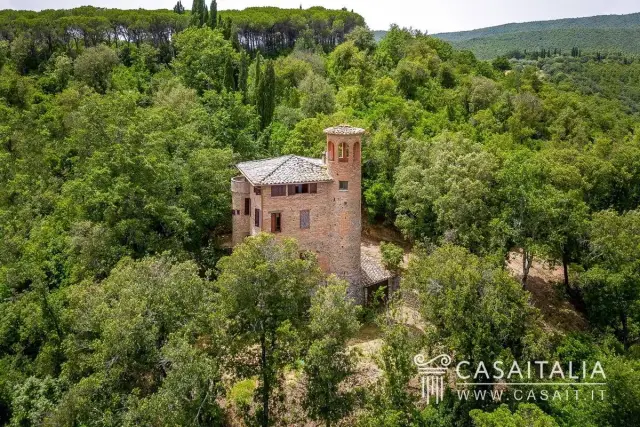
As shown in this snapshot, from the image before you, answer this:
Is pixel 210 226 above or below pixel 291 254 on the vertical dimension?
below

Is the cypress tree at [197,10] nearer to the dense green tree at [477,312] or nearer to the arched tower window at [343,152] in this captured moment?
the arched tower window at [343,152]

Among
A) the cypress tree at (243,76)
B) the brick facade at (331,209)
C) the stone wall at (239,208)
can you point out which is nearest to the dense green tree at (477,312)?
the brick facade at (331,209)

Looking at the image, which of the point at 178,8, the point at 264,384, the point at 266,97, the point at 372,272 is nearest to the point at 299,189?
the point at 372,272

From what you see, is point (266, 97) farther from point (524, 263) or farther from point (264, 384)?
point (264, 384)

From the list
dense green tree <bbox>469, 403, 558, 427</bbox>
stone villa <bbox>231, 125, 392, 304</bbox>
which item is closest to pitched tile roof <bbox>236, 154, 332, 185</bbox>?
stone villa <bbox>231, 125, 392, 304</bbox>

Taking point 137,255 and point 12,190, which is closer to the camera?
point 137,255

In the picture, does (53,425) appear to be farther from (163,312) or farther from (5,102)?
(5,102)

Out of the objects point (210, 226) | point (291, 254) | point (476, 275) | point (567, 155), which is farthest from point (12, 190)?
point (567, 155)
